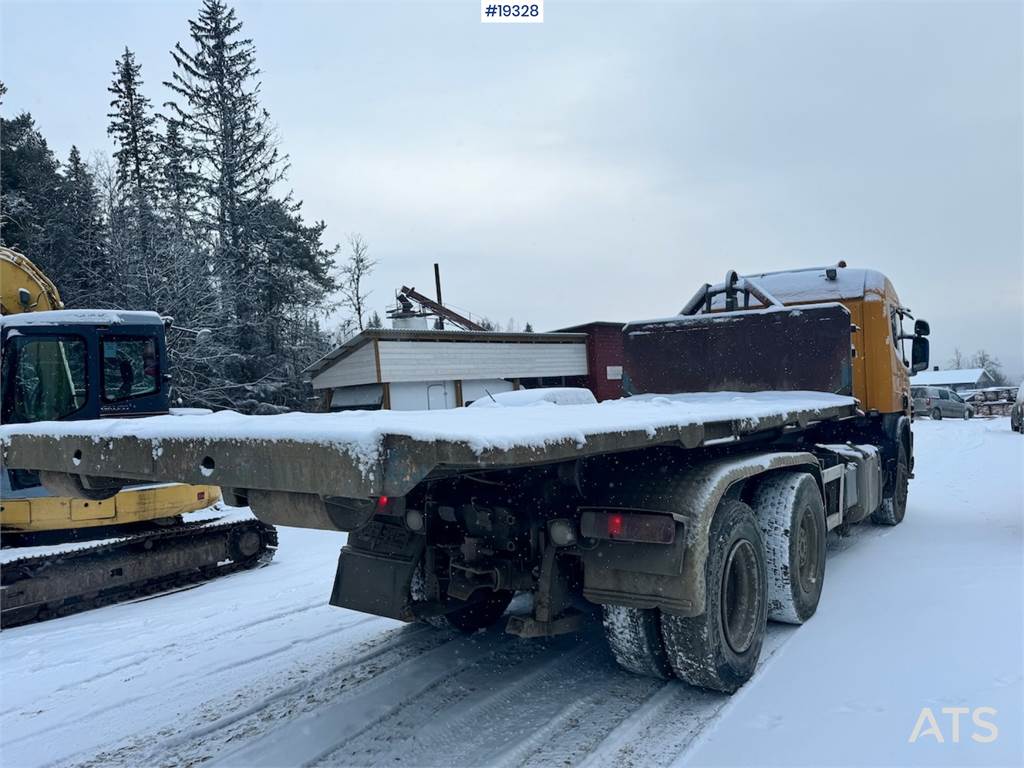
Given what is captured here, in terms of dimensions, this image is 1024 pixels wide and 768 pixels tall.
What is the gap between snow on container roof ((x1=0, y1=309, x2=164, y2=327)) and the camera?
7281 millimetres

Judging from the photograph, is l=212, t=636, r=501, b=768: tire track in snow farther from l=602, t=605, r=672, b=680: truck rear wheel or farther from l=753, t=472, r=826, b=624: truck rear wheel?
l=753, t=472, r=826, b=624: truck rear wheel

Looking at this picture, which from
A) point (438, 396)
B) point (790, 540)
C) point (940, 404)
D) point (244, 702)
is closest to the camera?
point (244, 702)

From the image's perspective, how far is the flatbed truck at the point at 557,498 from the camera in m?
2.46

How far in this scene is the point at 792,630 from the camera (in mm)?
4902

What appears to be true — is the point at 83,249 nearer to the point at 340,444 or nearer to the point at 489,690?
the point at 489,690

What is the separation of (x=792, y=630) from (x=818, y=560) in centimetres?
70

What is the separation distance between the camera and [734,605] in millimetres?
4238

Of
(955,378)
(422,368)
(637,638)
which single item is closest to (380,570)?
(637,638)

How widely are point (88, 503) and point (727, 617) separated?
6.15m

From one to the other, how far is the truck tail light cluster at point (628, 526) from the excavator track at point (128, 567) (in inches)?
211

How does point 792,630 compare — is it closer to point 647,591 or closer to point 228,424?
point 647,591

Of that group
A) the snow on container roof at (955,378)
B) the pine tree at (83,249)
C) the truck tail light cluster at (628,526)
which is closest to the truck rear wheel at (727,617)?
the truck tail light cluster at (628,526)

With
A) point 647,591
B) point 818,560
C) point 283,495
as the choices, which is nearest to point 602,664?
point 647,591

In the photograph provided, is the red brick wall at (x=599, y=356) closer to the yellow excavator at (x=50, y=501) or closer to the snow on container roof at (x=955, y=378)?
the yellow excavator at (x=50, y=501)
